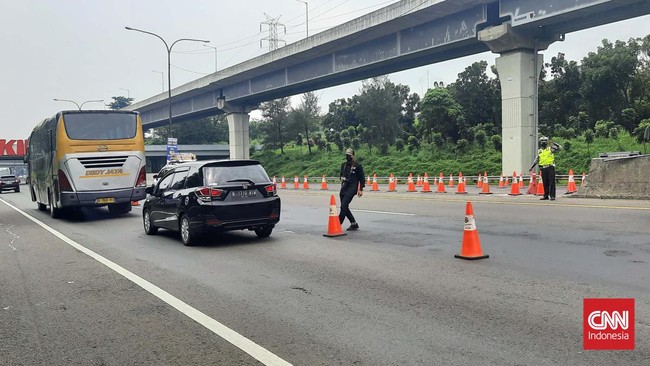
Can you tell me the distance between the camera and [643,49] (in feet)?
165

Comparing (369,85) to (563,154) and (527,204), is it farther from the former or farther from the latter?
(527,204)

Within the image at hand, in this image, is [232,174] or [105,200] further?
[105,200]

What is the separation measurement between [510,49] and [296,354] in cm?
2684

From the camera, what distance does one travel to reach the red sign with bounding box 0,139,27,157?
Answer: 294 feet

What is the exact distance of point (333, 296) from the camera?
6.54m

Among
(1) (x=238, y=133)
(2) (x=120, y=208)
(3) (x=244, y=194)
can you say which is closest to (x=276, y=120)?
(1) (x=238, y=133)

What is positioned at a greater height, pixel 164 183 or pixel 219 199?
pixel 164 183

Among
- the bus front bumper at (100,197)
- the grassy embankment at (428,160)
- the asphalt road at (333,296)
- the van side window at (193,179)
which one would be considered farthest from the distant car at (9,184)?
the van side window at (193,179)

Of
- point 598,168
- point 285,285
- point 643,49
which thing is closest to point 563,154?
point 598,168

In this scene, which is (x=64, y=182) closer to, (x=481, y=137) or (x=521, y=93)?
(x=521, y=93)

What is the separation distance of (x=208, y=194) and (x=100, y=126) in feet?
28.4

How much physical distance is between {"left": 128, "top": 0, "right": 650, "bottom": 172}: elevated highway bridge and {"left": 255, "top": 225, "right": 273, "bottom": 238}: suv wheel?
18.5 metres

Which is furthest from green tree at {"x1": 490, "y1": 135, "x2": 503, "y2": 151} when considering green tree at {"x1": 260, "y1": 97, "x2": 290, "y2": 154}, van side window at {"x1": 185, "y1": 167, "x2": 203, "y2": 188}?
van side window at {"x1": 185, "y1": 167, "x2": 203, "y2": 188}

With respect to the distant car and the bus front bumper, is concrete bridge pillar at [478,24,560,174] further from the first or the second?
the distant car
